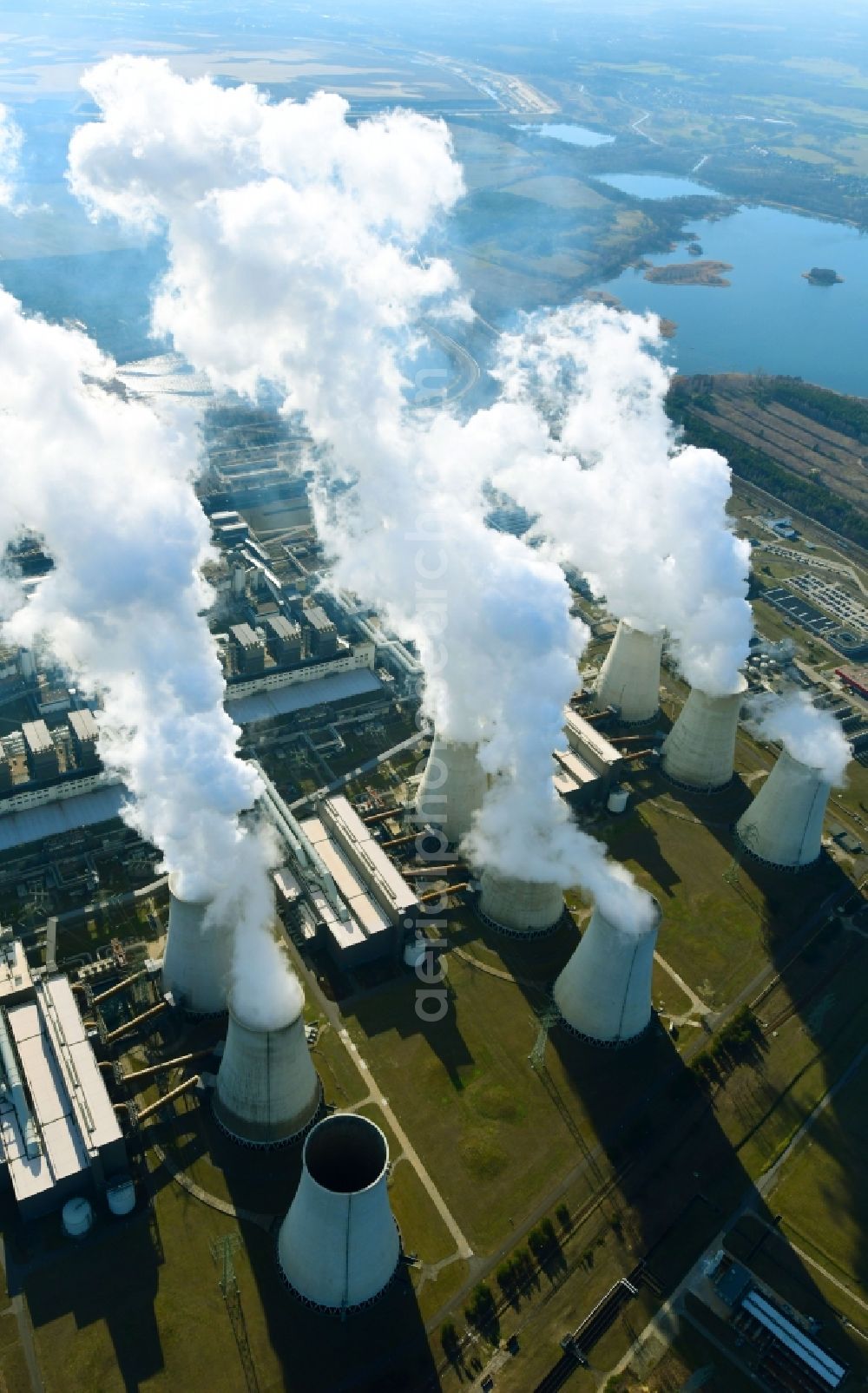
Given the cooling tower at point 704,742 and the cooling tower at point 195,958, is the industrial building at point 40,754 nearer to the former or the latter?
the cooling tower at point 195,958

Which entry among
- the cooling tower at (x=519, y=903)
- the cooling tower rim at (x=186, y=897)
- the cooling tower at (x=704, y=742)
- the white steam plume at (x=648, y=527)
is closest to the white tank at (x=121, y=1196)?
the cooling tower rim at (x=186, y=897)

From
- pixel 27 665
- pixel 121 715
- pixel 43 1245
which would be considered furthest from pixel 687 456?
pixel 43 1245

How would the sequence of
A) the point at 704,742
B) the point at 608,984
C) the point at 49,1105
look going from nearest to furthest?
the point at 49,1105 → the point at 608,984 → the point at 704,742

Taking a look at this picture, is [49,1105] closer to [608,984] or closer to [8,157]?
[608,984]

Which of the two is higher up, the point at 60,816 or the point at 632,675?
the point at 60,816

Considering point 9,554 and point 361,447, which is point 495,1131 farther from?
point 9,554

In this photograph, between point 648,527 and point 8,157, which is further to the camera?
point 8,157

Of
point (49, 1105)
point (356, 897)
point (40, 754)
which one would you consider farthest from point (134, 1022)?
point (40, 754)
